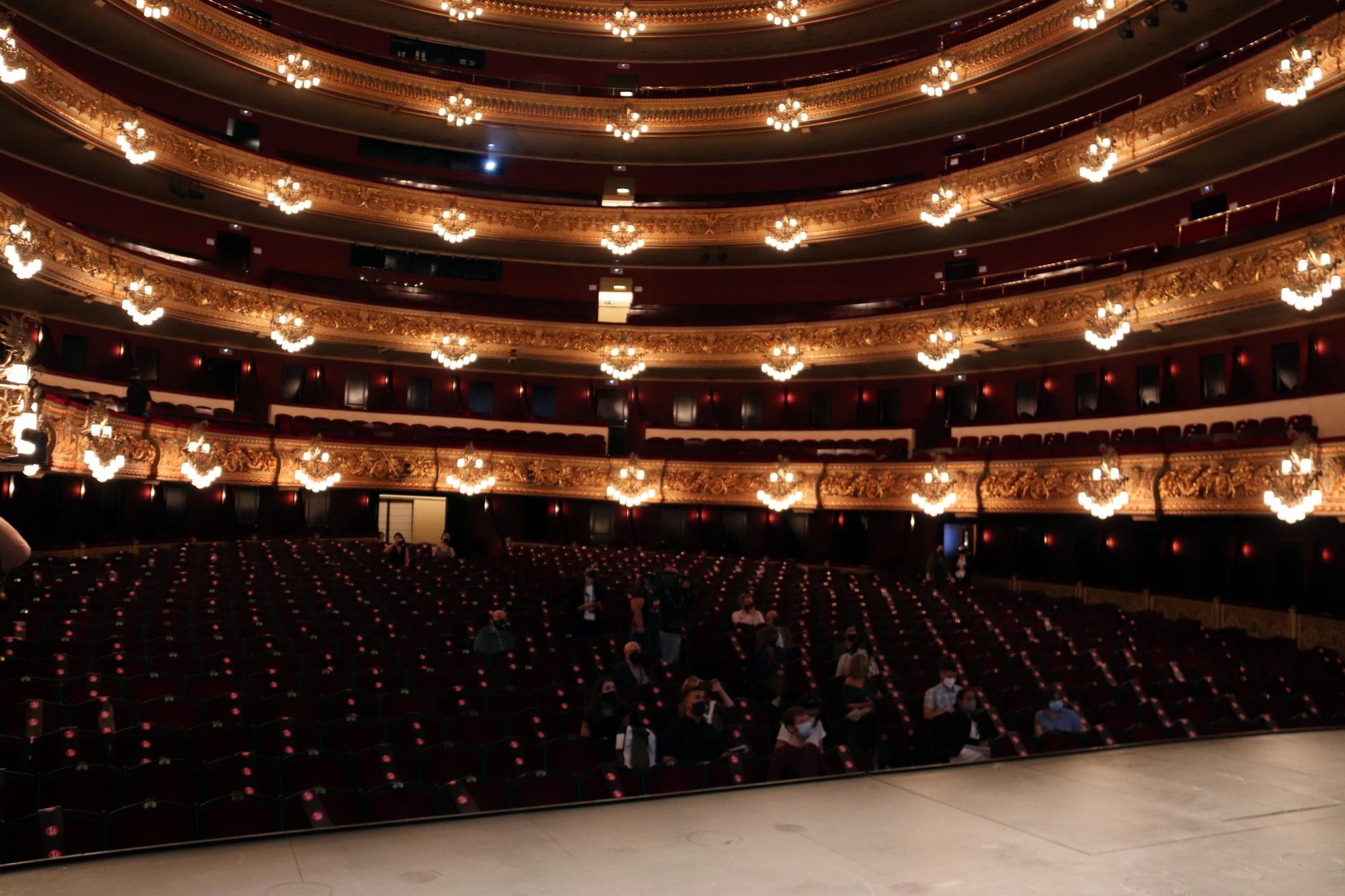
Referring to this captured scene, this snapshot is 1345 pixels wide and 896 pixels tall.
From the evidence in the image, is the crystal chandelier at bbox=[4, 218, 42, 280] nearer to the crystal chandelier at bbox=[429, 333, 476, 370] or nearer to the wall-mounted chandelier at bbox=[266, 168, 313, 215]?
the wall-mounted chandelier at bbox=[266, 168, 313, 215]

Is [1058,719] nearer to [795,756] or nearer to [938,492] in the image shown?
[795,756]

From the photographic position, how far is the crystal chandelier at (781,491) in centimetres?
2238

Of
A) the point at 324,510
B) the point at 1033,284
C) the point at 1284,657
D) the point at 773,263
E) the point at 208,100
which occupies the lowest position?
the point at 1284,657

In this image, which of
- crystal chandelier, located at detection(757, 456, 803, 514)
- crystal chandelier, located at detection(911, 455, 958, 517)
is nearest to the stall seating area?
crystal chandelier, located at detection(911, 455, 958, 517)

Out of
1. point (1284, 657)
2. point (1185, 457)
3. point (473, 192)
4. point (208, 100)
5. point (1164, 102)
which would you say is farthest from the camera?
point (473, 192)

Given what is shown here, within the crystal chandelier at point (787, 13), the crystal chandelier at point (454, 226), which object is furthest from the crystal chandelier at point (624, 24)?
the crystal chandelier at point (454, 226)

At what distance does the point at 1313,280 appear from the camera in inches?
548

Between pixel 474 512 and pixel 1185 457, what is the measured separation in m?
15.4

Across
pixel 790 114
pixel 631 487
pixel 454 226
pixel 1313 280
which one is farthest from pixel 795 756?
pixel 790 114

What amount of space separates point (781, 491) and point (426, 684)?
575 inches

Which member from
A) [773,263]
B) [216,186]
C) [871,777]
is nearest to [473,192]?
[216,186]

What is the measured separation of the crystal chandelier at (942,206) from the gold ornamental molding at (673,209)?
0.27 m

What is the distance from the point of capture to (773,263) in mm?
27109

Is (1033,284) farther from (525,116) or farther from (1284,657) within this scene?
(525,116)
